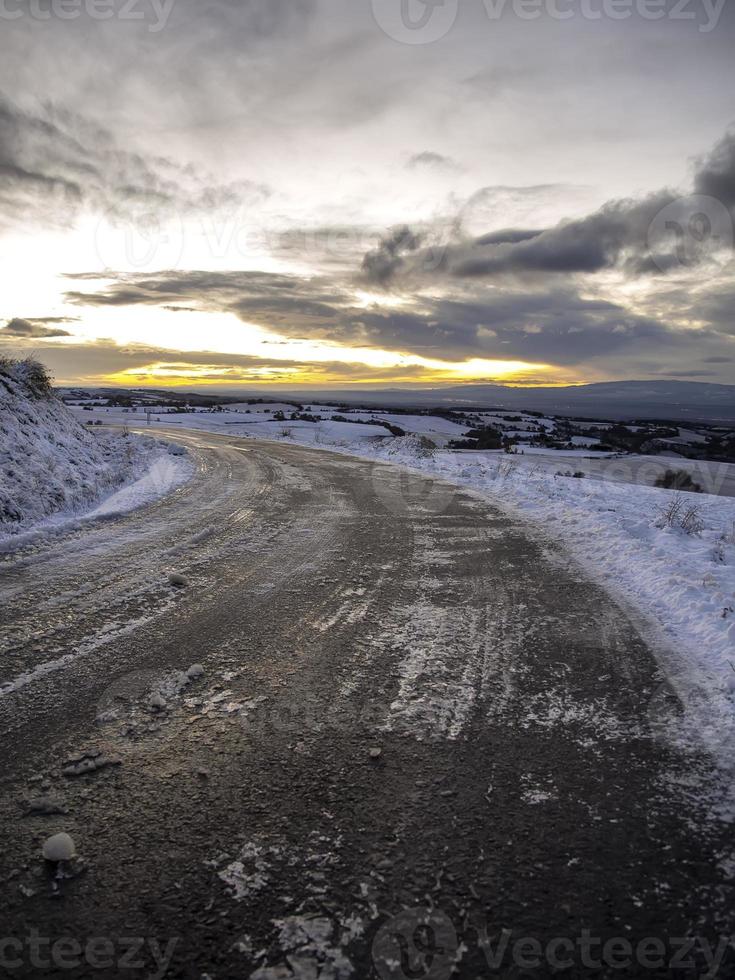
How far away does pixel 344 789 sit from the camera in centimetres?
262

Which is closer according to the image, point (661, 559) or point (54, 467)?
point (661, 559)

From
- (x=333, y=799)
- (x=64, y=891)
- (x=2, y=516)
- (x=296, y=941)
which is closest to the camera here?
(x=296, y=941)

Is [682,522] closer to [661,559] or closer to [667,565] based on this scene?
[661,559]

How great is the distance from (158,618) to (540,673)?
3.11m

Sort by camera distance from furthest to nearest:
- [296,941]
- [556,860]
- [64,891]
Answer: [556,860] < [64,891] < [296,941]

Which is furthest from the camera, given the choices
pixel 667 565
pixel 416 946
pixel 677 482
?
pixel 677 482

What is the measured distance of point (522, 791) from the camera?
2648 millimetres

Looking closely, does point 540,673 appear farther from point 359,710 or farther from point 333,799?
point 333,799

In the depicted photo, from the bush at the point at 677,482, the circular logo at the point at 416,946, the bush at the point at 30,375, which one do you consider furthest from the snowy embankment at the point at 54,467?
the bush at the point at 677,482

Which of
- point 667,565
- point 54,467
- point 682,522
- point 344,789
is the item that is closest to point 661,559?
point 667,565

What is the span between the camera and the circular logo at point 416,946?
1788 millimetres

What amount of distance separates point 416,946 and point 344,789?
814 millimetres

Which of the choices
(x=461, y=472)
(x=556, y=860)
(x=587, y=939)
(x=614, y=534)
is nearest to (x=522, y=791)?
(x=556, y=860)

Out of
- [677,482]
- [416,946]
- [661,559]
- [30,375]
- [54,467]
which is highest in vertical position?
[30,375]
